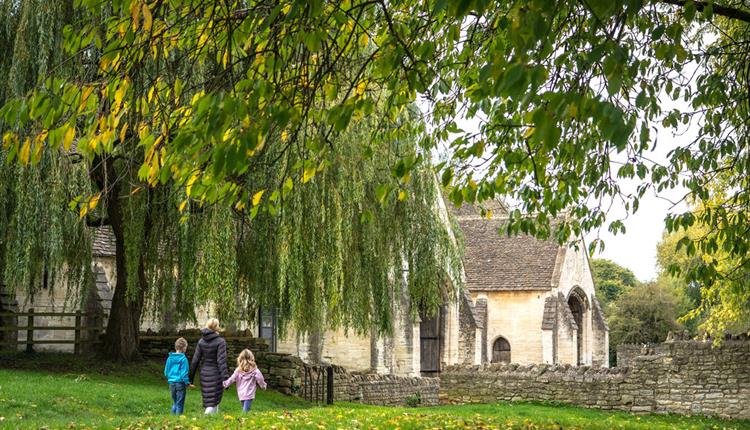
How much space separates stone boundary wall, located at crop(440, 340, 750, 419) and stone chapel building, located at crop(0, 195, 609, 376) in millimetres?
3751

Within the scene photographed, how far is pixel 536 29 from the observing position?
4395 millimetres

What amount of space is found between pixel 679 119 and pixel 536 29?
23.8 feet

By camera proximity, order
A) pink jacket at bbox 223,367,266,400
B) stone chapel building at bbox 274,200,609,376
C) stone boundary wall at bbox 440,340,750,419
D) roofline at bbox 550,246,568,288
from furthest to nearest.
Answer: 1. roofline at bbox 550,246,568,288
2. stone chapel building at bbox 274,200,609,376
3. stone boundary wall at bbox 440,340,750,419
4. pink jacket at bbox 223,367,266,400

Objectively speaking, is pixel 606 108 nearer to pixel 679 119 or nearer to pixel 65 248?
pixel 679 119

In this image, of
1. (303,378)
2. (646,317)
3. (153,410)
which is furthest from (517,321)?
(153,410)

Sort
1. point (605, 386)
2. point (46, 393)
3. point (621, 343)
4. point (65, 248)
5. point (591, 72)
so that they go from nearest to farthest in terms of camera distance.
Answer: point (591, 72) < point (46, 393) < point (65, 248) < point (605, 386) < point (621, 343)

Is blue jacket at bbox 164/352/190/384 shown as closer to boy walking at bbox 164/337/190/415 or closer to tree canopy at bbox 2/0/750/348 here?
boy walking at bbox 164/337/190/415

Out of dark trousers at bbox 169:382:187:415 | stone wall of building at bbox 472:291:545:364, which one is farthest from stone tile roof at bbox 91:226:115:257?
stone wall of building at bbox 472:291:545:364

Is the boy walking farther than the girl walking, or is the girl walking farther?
the girl walking

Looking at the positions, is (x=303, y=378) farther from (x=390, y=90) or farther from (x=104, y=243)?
(x=390, y=90)

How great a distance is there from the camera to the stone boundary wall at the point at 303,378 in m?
20.7

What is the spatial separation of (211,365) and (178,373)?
2.38ft

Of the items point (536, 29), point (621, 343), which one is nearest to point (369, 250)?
point (536, 29)

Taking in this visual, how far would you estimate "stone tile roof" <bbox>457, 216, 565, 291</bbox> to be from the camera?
1494 inches
